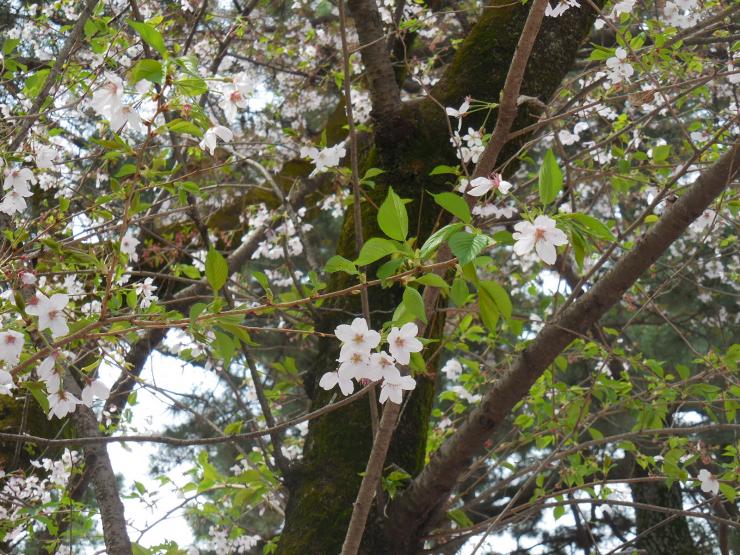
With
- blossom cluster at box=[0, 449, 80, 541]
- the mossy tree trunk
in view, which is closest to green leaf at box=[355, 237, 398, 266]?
the mossy tree trunk

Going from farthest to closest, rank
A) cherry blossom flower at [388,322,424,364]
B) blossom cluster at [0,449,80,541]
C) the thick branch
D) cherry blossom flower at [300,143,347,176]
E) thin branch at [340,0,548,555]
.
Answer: blossom cluster at [0,449,80,541], cherry blossom flower at [300,143,347,176], the thick branch, thin branch at [340,0,548,555], cherry blossom flower at [388,322,424,364]

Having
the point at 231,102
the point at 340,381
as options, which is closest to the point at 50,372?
the point at 340,381

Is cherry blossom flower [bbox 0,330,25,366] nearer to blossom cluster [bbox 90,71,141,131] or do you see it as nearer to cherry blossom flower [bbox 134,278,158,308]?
blossom cluster [bbox 90,71,141,131]

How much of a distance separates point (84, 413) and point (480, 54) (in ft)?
4.95

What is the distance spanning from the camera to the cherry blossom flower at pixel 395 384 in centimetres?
111

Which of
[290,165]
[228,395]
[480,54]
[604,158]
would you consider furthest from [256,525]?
[480,54]

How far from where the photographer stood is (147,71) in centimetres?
95

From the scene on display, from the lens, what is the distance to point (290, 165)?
387 centimetres

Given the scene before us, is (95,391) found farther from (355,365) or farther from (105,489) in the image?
(105,489)

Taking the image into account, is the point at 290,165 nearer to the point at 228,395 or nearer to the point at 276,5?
the point at 276,5

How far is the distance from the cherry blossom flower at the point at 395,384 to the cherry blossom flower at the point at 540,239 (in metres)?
0.29

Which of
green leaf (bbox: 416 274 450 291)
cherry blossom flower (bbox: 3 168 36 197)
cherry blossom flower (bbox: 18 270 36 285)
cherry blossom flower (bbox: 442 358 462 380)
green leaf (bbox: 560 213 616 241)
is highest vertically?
cherry blossom flower (bbox: 442 358 462 380)

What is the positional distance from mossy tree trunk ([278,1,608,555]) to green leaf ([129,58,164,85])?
100cm

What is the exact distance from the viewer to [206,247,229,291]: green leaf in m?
1.02
